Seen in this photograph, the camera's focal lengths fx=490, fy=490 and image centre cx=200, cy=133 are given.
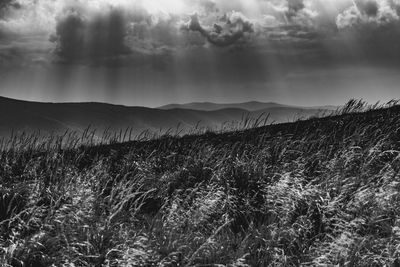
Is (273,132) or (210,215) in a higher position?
(273,132)

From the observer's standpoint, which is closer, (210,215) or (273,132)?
(210,215)

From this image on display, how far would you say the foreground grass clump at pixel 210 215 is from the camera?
5.98 metres

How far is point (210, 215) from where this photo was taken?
311 inches

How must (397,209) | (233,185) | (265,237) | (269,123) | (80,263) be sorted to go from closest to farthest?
1. (80,263)
2. (265,237)
3. (397,209)
4. (233,185)
5. (269,123)

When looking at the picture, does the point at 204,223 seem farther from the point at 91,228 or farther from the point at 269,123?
the point at 269,123

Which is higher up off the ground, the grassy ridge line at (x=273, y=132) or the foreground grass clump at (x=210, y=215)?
the grassy ridge line at (x=273, y=132)

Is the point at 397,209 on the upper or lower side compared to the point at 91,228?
upper

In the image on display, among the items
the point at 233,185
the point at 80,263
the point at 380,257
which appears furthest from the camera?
the point at 233,185

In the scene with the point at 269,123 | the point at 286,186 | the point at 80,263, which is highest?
the point at 269,123

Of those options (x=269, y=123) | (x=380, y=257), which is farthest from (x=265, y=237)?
(x=269, y=123)

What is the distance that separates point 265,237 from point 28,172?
4.88m

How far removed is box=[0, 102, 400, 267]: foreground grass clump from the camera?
19.6 feet

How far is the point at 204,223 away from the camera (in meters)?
7.58

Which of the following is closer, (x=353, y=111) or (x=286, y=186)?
(x=286, y=186)
